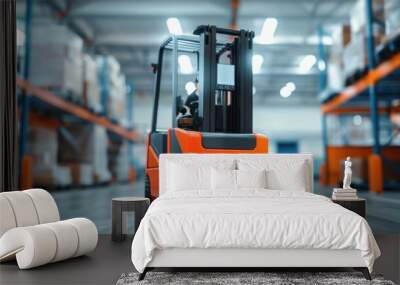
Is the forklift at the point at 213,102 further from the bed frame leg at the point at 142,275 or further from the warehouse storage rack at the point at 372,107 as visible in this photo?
the warehouse storage rack at the point at 372,107

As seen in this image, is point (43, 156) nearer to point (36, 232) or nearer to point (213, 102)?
point (213, 102)

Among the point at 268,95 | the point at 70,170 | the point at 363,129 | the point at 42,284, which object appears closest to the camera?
the point at 42,284

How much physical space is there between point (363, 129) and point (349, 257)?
1443 centimetres

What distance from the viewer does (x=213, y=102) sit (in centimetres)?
499

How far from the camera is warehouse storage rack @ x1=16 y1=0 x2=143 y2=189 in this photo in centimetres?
930

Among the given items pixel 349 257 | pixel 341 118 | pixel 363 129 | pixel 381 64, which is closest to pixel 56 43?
pixel 381 64

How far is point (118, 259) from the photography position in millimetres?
3426

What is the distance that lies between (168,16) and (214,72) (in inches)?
307

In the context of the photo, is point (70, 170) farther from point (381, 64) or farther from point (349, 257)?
point (349, 257)

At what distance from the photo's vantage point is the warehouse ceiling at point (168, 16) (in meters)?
11.6

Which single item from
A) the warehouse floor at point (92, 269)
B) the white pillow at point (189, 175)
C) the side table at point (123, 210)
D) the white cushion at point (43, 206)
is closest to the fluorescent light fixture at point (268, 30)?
the white pillow at point (189, 175)

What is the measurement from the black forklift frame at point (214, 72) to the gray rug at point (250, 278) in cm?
232

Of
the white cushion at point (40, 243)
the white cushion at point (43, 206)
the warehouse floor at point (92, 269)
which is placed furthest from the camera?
the white cushion at point (43, 206)

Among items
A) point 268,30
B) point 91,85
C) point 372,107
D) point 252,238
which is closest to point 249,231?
point 252,238
